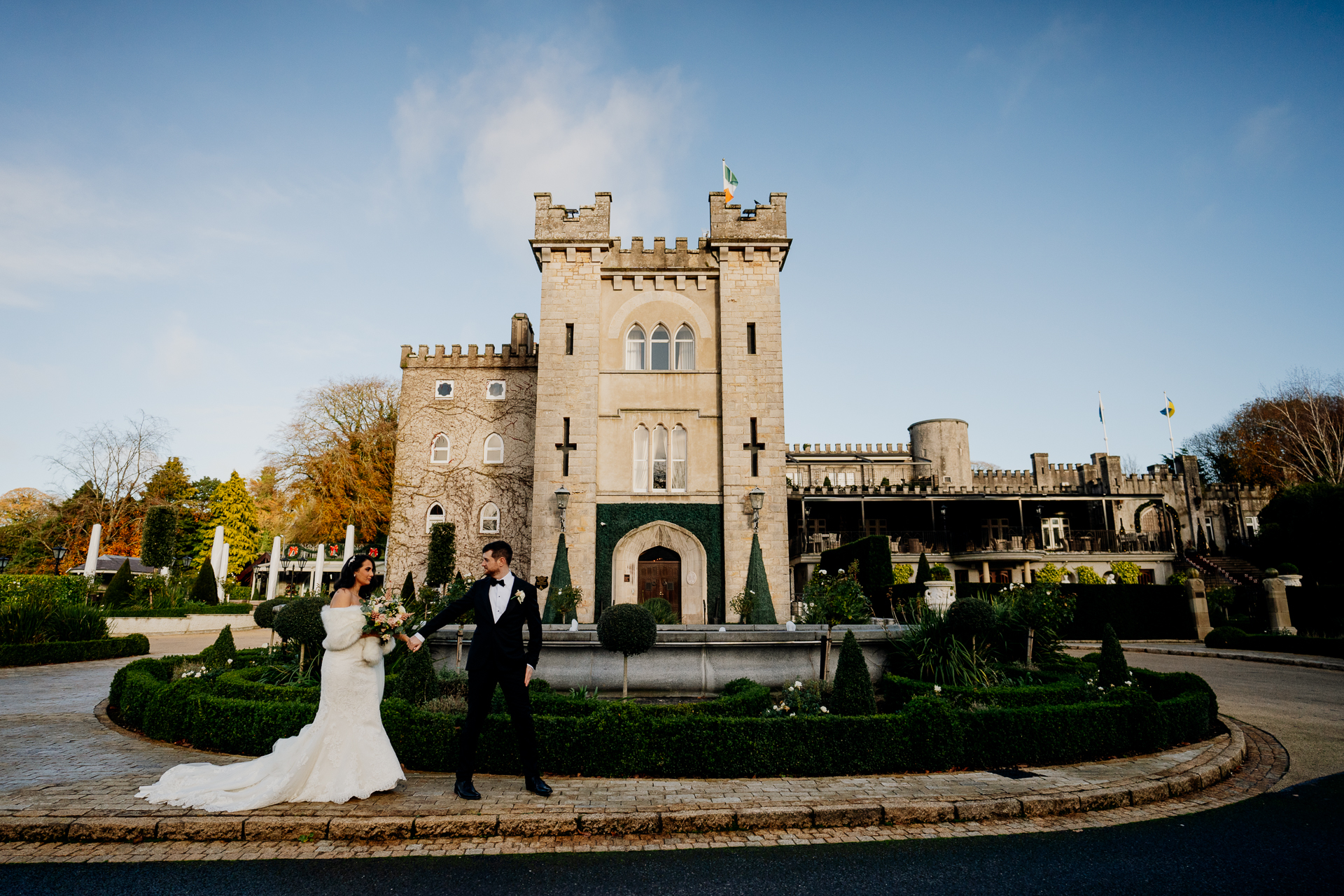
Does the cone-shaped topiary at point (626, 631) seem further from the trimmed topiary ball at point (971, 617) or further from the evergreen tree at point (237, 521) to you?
the evergreen tree at point (237, 521)

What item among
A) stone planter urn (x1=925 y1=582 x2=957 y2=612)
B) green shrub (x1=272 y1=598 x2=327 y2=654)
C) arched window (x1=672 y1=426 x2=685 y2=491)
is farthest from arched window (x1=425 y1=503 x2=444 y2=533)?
stone planter urn (x1=925 y1=582 x2=957 y2=612)

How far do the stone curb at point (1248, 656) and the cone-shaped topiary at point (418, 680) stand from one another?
14.1 meters

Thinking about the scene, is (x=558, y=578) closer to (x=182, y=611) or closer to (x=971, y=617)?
(x=971, y=617)

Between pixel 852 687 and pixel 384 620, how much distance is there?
4.55 meters

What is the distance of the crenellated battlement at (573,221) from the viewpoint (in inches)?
859

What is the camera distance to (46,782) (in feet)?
19.1

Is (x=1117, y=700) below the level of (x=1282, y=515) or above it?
below

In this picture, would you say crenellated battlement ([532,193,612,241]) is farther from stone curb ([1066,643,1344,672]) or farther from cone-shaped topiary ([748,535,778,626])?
stone curb ([1066,643,1344,672])

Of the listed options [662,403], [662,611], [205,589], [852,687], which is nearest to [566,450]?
[662,403]

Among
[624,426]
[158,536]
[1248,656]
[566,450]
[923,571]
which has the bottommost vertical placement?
[1248,656]

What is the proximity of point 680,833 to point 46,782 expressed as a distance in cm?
541

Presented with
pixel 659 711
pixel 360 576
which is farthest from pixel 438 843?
pixel 659 711

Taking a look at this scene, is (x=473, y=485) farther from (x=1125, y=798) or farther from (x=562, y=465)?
(x=1125, y=798)

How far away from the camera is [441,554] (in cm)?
2506
